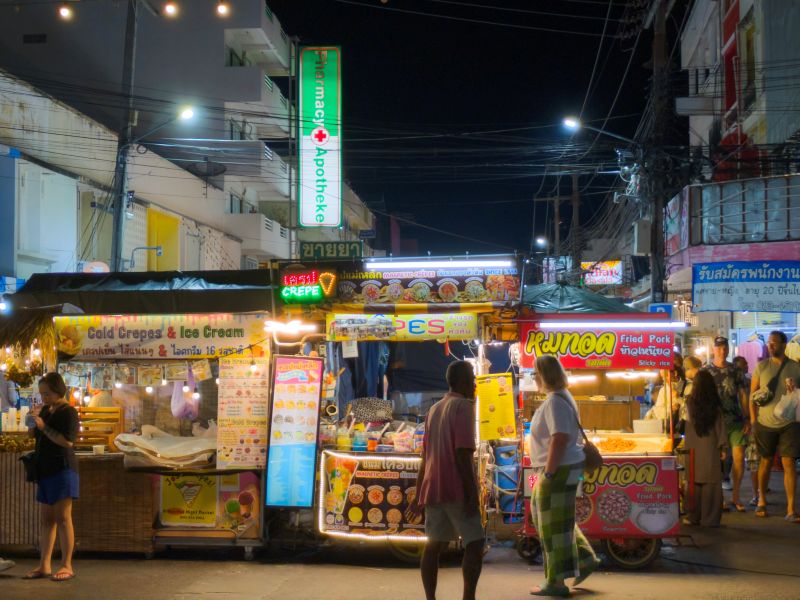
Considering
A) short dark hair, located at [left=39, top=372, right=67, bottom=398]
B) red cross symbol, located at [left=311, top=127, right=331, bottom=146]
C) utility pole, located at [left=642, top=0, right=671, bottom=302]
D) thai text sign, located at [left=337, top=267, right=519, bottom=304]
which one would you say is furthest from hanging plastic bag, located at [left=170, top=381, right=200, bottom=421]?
red cross symbol, located at [left=311, top=127, right=331, bottom=146]

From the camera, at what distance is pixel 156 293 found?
29.2 feet

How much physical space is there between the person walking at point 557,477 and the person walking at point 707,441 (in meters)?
3.57

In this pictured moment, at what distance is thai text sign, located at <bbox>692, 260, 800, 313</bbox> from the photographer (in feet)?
44.3

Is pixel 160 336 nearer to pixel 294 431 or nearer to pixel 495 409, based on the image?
pixel 294 431

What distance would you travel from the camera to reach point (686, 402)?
397 inches

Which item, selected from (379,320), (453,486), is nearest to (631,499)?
(453,486)

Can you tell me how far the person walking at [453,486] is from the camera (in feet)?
19.3

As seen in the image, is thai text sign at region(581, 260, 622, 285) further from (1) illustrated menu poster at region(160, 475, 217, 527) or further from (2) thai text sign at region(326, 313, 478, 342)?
(1) illustrated menu poster at region(160, 475, 217, 527)

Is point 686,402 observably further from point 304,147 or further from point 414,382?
point 304,147

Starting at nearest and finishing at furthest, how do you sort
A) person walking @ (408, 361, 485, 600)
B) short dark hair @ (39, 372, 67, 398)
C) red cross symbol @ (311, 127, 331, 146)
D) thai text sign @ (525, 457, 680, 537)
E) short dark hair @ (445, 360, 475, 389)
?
person walking @ (408, 361, 485, 600)
short dark hair @ (445, 360, 475, 389)
short dark hair @ (39, 372, 67, 398)
thai text sign @ (525, 457, 680, 537)
red cross symbol @ (311, 127, 331, 146)

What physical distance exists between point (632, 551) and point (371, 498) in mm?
2505

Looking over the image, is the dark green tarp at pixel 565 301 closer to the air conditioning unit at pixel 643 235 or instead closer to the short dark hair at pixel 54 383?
the short dark hair at pixel 54 383

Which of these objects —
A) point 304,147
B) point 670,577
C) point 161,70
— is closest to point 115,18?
point 161,70

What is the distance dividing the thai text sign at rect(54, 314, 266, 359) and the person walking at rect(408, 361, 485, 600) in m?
3.14
